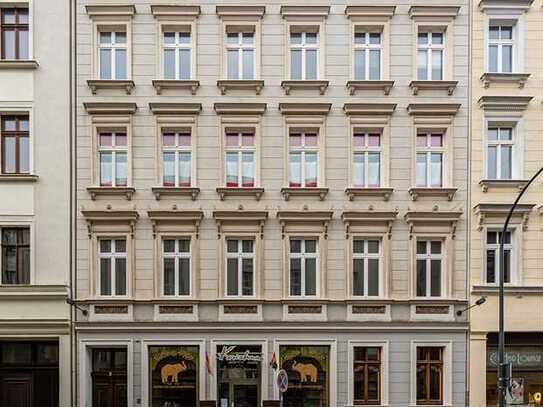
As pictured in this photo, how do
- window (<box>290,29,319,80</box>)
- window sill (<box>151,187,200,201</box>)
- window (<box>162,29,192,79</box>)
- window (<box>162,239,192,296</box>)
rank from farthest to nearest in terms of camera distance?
window (<box>290,29,319,80</box>) → window (<box>162,29,192,79</box>) → window (<box>162,239,192,296</box>) → window sill (<box>151,187,200,201</box>)

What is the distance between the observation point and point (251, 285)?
1700 cm

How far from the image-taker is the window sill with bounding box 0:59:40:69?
1664 centimetres

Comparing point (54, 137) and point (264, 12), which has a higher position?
point (264, 12)

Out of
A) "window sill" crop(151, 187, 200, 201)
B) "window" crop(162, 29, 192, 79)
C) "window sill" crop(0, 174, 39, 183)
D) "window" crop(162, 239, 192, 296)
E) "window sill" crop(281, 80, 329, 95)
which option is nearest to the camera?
"window sill" crop(0, 174, 39, 183)

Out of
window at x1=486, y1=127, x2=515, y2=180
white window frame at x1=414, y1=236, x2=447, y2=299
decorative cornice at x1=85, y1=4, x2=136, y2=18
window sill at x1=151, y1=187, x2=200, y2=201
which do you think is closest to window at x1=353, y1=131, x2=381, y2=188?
white window frame at x1=414, y1=236, x2=447, y2=299

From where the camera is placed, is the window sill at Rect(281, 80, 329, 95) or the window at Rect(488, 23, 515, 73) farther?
the window at Rect(488, 23, 515, 73)

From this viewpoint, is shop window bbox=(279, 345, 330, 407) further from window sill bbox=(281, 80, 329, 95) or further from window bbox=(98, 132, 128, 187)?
window sill bbox=(281, 80, 329, 95)

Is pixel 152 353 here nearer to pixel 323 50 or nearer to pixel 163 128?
pixel 163 128

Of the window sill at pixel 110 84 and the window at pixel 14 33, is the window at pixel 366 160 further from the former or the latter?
the window at pixel 14 33

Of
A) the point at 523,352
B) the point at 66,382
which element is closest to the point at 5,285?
the point at 66,382

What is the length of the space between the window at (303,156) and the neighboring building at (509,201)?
498 centimetres

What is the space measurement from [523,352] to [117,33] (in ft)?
53.7

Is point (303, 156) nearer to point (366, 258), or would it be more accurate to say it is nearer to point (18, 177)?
point (366, 258)

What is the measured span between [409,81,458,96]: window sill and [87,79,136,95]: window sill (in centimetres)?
882
